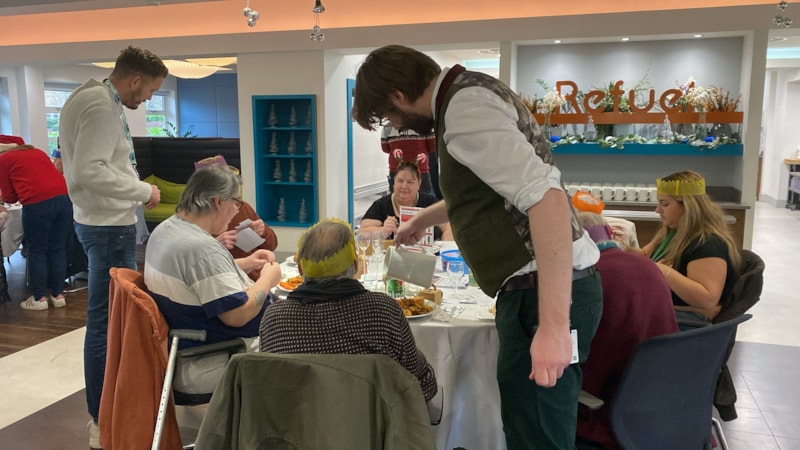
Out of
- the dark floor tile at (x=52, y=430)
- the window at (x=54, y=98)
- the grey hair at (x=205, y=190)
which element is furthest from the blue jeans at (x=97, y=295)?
the window at (x=54, y=98)

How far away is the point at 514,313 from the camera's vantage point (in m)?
1.55

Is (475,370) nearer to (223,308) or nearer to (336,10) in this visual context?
(223,308)

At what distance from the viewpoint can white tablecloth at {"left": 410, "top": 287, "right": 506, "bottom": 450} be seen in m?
2.16

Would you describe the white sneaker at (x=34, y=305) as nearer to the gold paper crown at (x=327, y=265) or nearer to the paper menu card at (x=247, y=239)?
the paper menu card at (x=247, y=239)

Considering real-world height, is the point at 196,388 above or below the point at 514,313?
below

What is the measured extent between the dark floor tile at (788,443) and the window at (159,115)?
493 inches

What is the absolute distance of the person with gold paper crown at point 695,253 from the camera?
2.38 m

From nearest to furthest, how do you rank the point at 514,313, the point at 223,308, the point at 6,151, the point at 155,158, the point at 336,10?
the point at 514,313, the point at 223,308, the point at 6,151, the point at 336,10, the point at 155,158

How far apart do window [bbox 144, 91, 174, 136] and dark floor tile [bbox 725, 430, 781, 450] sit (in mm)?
12401

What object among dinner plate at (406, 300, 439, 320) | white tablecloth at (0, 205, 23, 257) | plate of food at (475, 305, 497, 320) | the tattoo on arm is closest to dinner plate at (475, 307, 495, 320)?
plate of food at (475, 305, 497, 320)

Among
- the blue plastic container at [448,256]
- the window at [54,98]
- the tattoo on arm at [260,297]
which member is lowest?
the tattoo on arm at [260,297]

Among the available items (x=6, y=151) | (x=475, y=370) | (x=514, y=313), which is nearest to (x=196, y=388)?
(x=475, y=370)

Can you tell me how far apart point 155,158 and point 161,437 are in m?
7.06

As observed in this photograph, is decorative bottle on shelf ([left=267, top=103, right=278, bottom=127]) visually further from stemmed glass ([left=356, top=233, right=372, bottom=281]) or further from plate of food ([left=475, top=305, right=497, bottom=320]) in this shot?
plate of food ([left=475, top=305, right=497, bottom=320])
